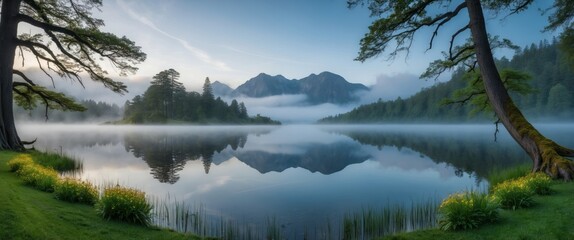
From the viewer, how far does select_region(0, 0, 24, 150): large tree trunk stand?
22.3m

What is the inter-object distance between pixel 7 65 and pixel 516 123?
110ft

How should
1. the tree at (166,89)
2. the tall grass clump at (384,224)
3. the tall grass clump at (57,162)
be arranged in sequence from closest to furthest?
the tall grass clump at (384,224) < the tall grass clump at (57,162) < the tree at (166,89)

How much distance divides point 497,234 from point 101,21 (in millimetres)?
29390

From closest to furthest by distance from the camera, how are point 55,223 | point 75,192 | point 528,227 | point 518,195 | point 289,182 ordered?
point 55,223
point 528,227
point 518,195
point 75,192
point 289,182

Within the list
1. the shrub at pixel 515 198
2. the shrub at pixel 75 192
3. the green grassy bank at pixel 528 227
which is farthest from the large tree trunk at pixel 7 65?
the shrub at pixel 515 198

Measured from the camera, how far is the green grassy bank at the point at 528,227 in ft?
28.1

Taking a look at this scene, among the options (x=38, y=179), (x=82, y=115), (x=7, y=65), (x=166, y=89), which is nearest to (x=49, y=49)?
(x=7, y=65)

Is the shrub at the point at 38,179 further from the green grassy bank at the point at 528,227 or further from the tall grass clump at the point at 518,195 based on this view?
the tall grass clump at the point at 518,195

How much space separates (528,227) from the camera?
9109mm

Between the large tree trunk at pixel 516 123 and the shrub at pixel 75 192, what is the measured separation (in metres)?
19.8

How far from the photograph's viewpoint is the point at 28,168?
589 inches

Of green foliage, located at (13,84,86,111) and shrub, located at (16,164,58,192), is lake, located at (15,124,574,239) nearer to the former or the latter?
shrub, located at (16,164,58,192)

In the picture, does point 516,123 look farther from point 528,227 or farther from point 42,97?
point 42,97

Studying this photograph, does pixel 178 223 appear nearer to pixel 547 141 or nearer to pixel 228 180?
pixel 228 180
